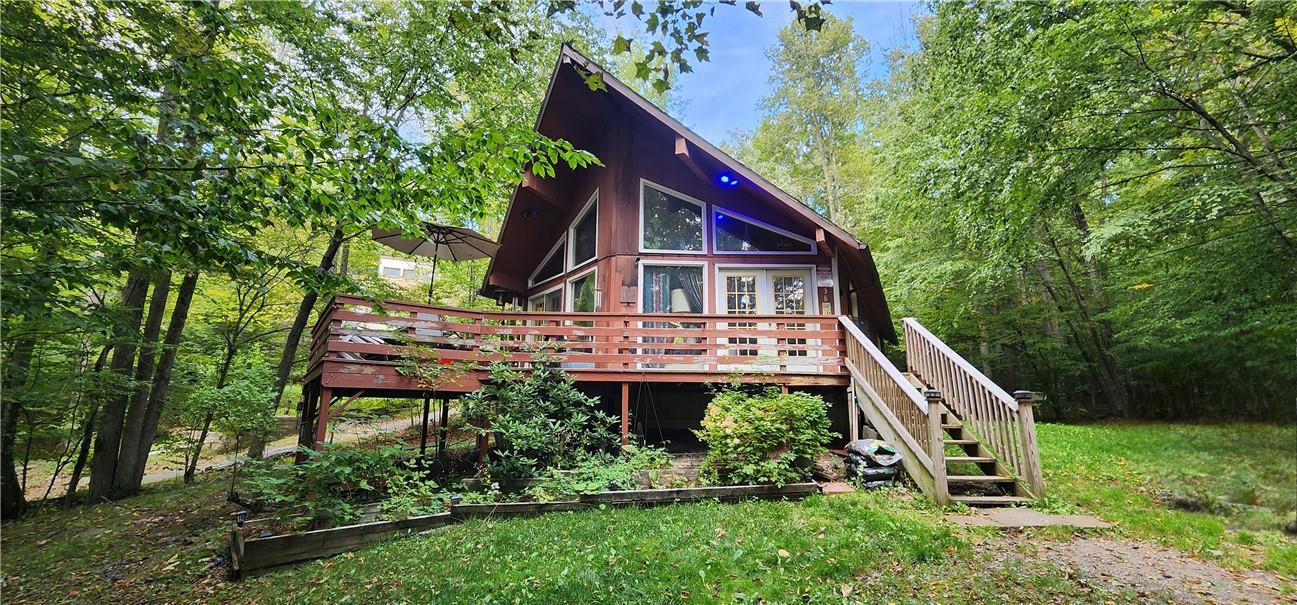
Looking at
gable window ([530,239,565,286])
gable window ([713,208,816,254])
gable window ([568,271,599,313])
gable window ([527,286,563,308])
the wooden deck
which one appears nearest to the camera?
the wooden deck

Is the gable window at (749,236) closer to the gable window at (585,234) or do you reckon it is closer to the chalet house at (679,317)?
the chalet house at (679,317)

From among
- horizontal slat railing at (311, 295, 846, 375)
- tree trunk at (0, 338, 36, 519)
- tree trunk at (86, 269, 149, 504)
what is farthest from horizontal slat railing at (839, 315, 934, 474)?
tree trunk at (0, 338, 36, 519)

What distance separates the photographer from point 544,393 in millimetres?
6574

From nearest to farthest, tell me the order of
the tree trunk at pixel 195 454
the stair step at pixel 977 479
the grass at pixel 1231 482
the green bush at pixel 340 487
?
the grass at pixel 1231 482 < the green bush at pixel 340 487 < the stair step at pixel 977 479 < the tree trunk at pixel 195 454

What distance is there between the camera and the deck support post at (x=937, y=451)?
480 centimetres

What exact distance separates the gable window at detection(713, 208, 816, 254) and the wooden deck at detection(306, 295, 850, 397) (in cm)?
170

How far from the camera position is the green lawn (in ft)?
7.15

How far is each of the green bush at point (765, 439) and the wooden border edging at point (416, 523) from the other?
0.24 meters

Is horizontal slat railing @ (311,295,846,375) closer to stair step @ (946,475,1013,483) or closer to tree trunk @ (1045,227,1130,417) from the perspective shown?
stair step @ (946,475,1013,483)

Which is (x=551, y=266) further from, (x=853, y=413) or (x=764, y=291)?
(x=853, y=413)

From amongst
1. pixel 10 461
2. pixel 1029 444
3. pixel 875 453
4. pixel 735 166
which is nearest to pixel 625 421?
pixel 875 453

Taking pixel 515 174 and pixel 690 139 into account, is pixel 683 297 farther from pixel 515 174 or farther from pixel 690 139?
pixel 515 174

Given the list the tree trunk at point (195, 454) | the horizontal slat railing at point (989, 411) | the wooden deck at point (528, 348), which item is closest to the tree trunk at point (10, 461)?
the tree trunk at point (195, 454)

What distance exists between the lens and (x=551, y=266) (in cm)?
1158
